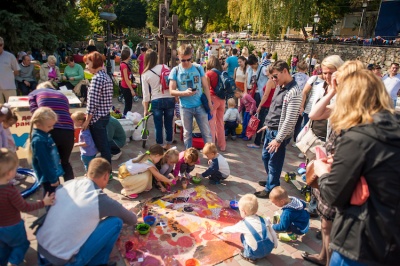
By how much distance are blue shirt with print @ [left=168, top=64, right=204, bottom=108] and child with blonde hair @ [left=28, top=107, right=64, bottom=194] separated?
2.17m

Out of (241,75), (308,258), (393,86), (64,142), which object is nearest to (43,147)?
(64,142)

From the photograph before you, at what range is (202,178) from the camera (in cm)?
483

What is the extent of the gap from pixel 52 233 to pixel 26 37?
8218 millimetres

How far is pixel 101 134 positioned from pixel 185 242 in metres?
1.96

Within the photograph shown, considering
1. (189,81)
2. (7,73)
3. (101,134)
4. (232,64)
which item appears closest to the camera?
(101,134)

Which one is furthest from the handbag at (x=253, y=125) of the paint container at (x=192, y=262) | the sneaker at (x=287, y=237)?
the paint container at (x=192, y=262)

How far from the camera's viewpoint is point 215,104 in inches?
220

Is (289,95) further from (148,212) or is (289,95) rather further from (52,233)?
(52,233)

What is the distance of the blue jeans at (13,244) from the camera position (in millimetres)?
2568

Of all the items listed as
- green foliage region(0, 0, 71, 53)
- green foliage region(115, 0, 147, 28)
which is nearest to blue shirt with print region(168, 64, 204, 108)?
Result: green foliage region(0, 0, 71, 53)

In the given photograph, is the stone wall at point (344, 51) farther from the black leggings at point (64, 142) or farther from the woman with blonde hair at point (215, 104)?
the black leggings at point (64, 142)

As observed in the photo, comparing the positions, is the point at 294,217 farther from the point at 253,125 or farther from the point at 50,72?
the point at 50,72

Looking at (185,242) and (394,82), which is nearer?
(185,242)

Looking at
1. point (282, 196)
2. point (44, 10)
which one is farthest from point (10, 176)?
point (44, 10)
